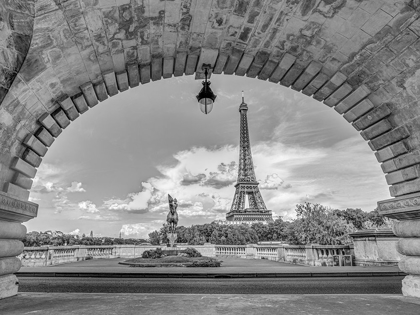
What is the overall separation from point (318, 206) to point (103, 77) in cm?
4895

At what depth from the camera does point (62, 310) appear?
5430 mm

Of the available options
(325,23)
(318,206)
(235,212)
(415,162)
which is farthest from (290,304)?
(235,212)

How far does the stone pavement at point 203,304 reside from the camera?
17.6ft

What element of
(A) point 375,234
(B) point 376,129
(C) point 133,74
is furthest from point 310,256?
(C) point 133,74

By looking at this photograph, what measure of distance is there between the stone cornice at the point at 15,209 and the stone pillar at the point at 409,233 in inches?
299

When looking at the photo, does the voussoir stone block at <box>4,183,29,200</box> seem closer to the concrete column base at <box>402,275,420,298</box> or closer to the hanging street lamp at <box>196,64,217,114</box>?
the hanging street lamp at <box>196,64,217,114</box>

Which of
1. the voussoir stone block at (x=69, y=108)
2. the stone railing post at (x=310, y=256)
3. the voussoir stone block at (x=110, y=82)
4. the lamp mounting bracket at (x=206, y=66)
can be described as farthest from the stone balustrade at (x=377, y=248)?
the voussoir stone block at (x=69, y=108)

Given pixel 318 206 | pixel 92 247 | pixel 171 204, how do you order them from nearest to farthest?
pixel 92 247 < pixel 171 204 < pixel 318 206

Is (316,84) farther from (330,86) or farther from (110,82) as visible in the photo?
(110,82)

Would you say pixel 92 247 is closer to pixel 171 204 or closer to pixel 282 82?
pixel 171 204

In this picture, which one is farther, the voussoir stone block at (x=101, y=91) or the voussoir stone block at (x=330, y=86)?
the voussoir stone block at (x=330, y=86)

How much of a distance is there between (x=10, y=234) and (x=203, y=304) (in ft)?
12.8

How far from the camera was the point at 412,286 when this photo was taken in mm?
6629

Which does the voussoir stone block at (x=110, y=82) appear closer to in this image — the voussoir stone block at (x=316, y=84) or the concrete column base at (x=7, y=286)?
the concrete column base at (x=7, y=286)
